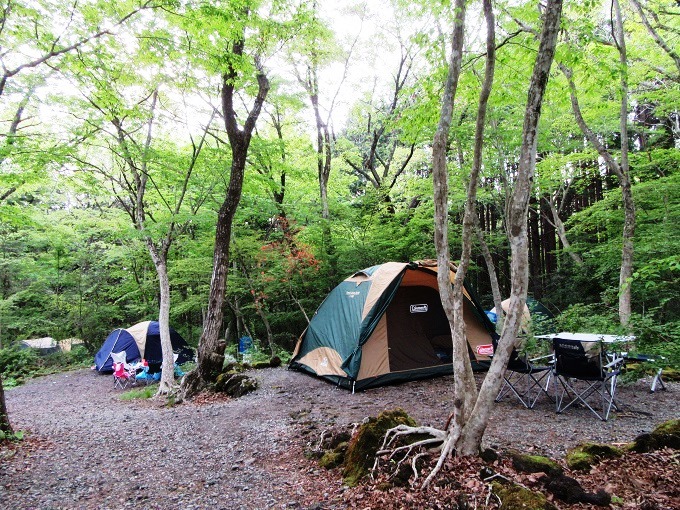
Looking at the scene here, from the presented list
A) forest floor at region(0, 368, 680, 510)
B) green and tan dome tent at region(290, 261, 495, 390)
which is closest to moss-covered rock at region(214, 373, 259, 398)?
forest floor at region(0, 368, 680, 510)

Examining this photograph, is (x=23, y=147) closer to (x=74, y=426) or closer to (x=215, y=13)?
(x=215, y=13)

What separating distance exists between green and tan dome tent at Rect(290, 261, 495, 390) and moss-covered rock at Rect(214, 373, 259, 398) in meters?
1.13

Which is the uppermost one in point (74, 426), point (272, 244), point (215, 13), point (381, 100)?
point (381, 100)

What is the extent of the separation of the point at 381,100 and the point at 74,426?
1305 cm

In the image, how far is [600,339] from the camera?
4.41 metres

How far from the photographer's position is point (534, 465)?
9.68ft

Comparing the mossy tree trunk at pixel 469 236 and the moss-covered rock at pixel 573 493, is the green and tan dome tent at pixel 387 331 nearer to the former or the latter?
the mossy tree trunk at pixel 469 236

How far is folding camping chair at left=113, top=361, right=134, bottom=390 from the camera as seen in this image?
903 centimetres

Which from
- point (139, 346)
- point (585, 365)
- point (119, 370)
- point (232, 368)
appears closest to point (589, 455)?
point (585, 365)

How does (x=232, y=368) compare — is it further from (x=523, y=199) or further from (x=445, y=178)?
(x=523, y=199)

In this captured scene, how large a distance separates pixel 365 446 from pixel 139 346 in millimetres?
8628

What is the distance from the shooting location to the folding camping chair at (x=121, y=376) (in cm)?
903

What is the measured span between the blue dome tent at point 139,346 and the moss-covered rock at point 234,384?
4103 millimetres

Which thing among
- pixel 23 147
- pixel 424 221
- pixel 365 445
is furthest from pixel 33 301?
pixel 365 445
